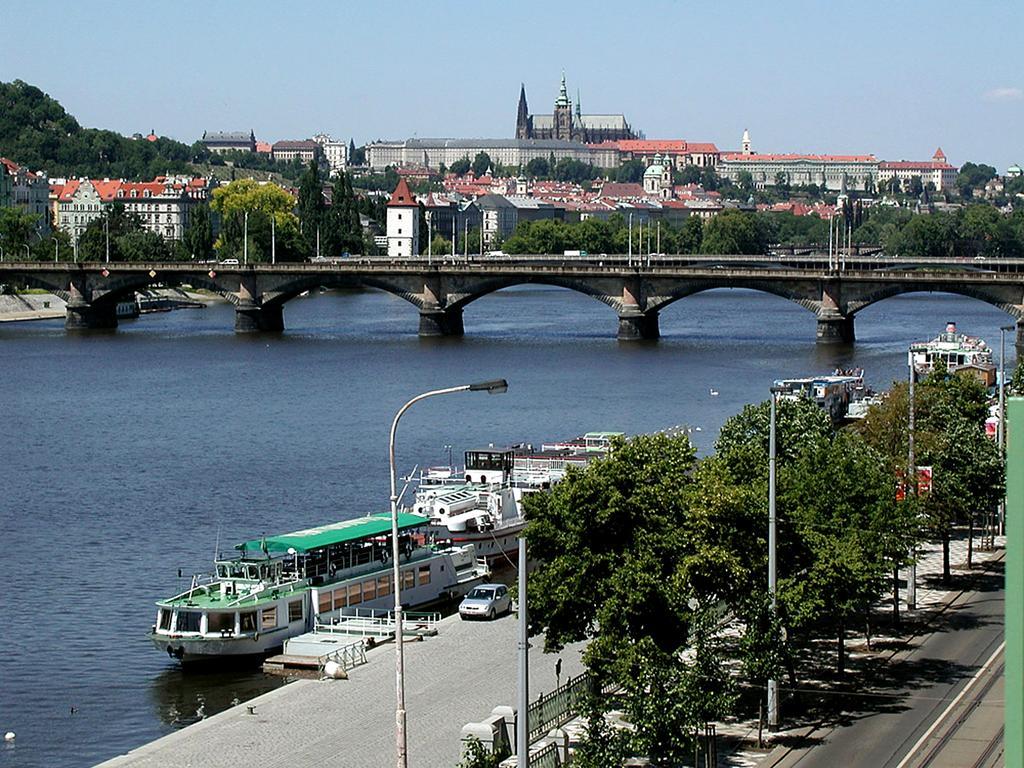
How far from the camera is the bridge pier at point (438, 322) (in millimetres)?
92875

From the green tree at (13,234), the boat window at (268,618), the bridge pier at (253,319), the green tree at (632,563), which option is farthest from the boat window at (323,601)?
the green tree at (13,234)

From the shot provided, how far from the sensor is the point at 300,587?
30609 millimetres

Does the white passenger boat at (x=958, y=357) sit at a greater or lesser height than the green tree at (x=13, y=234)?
lesser

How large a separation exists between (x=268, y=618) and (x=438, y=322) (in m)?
63.6

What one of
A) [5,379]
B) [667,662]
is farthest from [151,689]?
[5,379]

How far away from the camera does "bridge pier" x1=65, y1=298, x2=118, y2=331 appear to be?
98812 millimetres

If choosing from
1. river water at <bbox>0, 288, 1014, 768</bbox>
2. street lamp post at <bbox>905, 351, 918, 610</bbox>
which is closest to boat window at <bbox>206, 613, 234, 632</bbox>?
river water at <bbox>0, 288, 1014, 768</bbox>

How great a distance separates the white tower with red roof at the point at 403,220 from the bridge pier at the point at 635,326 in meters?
86.5

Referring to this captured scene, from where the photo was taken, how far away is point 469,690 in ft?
82.1

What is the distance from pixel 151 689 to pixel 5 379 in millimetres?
46065

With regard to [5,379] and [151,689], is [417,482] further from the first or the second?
[5,379]

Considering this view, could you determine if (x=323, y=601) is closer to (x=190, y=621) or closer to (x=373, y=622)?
(x=373, y=622)

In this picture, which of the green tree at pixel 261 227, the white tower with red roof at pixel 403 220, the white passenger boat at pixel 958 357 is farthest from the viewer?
the white tower with red roof at pixel 403 220

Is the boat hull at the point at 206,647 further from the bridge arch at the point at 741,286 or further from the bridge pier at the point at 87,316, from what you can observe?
the bridge pier at the point at 87,316
